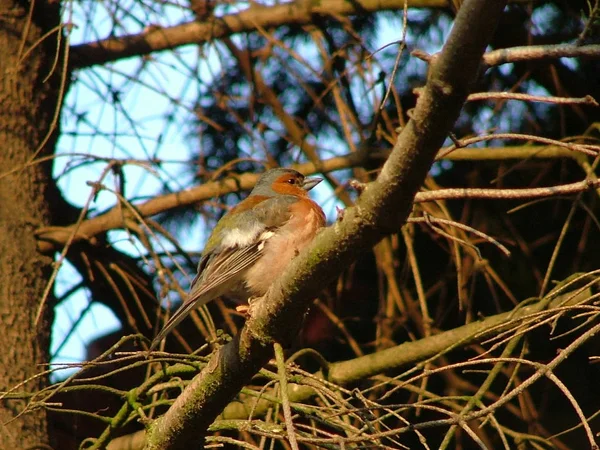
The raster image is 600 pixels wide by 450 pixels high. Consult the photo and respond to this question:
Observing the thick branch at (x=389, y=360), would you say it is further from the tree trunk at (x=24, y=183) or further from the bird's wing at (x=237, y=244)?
the tree trunk at (x=24, y=183)

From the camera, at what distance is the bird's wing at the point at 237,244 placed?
4.63 meters

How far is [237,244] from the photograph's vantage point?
193 inches

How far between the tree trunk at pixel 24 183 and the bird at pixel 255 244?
1.01 meters

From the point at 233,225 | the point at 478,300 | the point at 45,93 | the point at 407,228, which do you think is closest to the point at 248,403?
the point at 233,225

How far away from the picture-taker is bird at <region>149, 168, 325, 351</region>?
4.75 metres

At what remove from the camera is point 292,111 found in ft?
20.8

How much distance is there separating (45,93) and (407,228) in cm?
239

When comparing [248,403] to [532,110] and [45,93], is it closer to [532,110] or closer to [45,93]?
[45,93]

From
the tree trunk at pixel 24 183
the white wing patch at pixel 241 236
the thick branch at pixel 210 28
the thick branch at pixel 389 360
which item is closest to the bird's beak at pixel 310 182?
the white wing patch at pixel 241 236

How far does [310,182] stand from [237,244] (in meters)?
0.89

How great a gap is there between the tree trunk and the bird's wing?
39.6 inches

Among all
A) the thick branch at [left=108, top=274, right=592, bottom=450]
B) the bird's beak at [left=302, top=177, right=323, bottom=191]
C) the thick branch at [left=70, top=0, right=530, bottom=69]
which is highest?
the thick branch at [left=70, top=0, right=530, bottom=69]

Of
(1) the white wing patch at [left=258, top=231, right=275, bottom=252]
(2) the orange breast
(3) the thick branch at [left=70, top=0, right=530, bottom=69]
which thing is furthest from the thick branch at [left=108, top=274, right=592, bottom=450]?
(3) the thick branch at [left=70, top=0, right=530, bottom=69]

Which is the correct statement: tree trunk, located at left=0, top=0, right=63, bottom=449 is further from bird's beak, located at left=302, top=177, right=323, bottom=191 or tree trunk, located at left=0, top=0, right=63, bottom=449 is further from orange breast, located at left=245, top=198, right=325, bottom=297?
bird's beak, located at left=302, top=177, right=323, bottom=191
